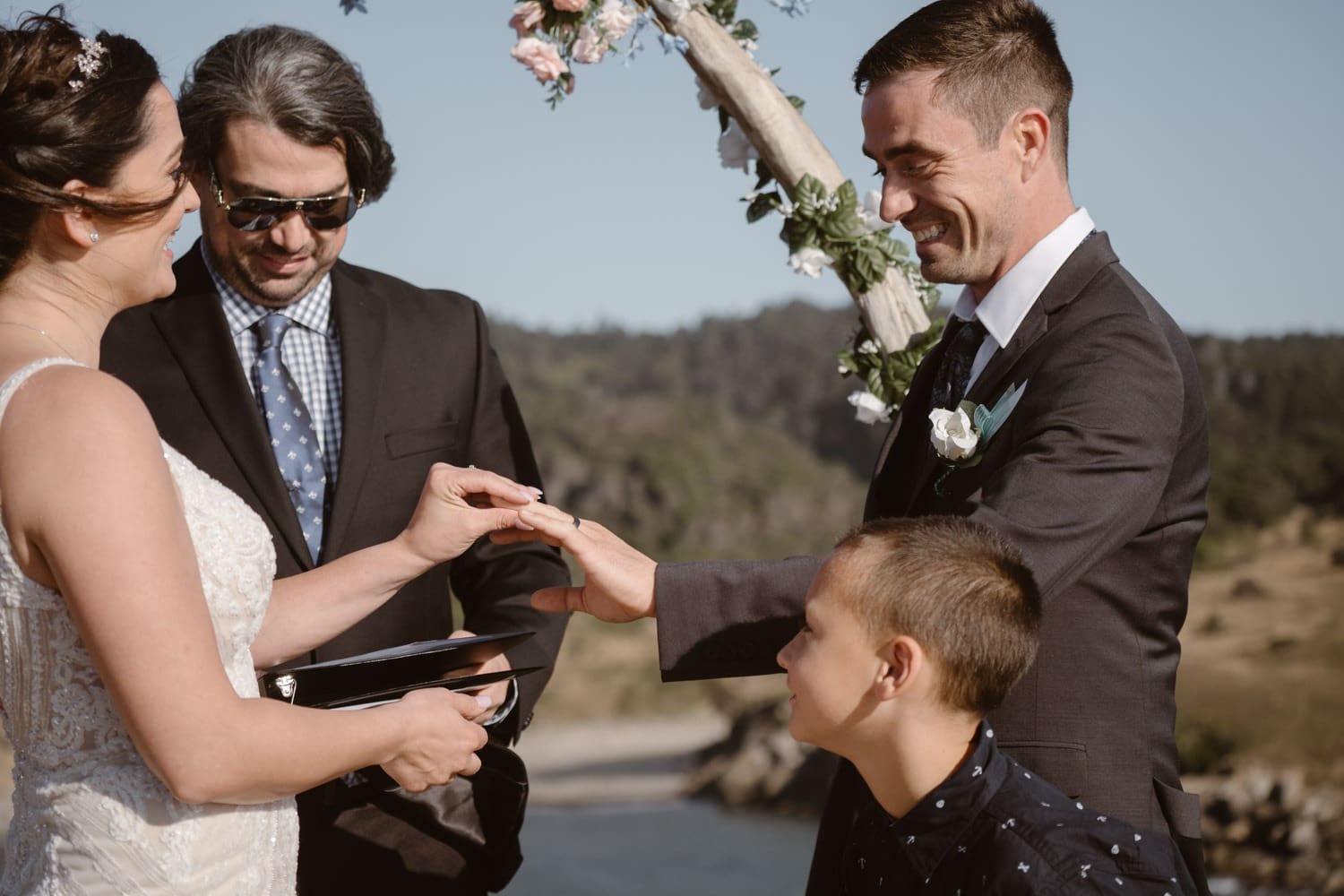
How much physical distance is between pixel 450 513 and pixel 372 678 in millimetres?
574

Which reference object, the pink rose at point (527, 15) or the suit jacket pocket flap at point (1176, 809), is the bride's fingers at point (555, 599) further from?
the pink rose at point (527, 15)

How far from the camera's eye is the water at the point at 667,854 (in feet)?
37.2

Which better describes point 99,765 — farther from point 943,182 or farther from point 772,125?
point 772,125

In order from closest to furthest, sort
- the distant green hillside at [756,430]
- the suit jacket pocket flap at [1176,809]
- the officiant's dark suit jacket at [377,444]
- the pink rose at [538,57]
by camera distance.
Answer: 1. the suit jacket pocket flap at [1176,809]
2. the officiant's dark suit jacket at [377,444]
3. the pink rose at [538,57]
4. the distant green hillside at [756,430]

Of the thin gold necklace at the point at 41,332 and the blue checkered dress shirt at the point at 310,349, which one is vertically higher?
the thin gold necklace at the point at 41,332

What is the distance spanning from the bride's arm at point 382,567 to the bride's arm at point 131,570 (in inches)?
33.7

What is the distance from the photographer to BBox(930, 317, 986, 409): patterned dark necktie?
298 cm

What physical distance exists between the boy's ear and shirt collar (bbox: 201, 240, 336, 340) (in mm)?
2016

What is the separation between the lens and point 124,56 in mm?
2430

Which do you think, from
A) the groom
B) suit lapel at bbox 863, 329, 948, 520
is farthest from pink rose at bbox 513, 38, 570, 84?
suit lapel at bbox 863, 329, 948, 520

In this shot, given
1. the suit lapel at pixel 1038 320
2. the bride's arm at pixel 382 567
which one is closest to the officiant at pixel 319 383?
the bride's arm at pixel 382 567

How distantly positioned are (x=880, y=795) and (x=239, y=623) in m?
1.21

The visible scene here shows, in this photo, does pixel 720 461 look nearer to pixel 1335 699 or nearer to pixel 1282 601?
pixel 1282 601

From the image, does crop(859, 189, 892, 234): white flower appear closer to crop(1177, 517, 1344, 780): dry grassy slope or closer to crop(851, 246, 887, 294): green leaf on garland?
crop(851, 246, 887, 294): green leaf on garland
